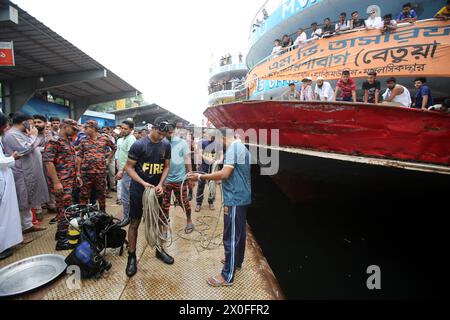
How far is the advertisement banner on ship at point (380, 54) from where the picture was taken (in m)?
3.74

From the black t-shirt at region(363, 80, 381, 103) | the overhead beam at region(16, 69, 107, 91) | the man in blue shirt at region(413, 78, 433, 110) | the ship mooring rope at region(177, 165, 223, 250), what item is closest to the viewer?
the ship mooring rope at region(177, 165, 223, 250)

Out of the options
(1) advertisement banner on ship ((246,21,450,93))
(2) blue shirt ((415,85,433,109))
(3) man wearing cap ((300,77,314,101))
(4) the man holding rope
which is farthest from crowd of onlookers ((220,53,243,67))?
(4) the man holding rope

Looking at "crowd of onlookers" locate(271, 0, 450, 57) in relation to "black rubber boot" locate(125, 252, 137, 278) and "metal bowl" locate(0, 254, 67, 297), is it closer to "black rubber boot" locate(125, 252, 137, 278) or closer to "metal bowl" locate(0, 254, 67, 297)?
"black rubber boot" locate(125, 252, 137, 278)

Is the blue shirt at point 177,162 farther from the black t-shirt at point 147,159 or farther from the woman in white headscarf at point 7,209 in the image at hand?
the woman in white headscarf at point 7,209

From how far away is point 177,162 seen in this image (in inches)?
138

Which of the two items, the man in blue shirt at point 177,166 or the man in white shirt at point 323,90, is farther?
Result: the man in white shirt at point 323,90

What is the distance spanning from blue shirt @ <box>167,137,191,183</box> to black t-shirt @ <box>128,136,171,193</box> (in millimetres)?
772

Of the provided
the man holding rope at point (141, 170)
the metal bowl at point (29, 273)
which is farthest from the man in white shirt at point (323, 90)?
the metal bowl at point (29, 273)

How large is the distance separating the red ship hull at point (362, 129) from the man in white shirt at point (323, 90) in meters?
1.89

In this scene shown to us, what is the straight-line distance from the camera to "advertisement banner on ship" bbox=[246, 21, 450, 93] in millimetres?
3742

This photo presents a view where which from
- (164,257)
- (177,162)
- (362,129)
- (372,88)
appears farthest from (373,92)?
(164,257)

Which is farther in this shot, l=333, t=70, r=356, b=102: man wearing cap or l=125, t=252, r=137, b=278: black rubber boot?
l=333, t=70, r=356, b=102: man wearing cap

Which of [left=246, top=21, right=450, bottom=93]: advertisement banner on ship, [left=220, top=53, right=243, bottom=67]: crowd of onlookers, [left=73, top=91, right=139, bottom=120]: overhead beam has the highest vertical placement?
[left=220, top=53, right=243, bottom=67]: crowd of onlookers
